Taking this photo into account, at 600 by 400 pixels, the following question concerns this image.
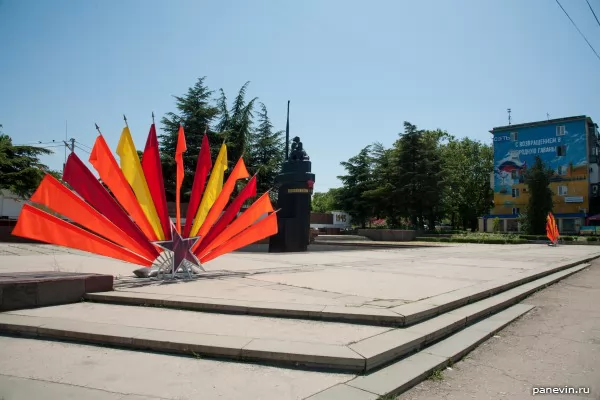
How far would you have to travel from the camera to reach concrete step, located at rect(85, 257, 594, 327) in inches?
214

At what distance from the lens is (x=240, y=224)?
402 inches

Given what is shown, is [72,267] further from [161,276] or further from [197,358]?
[197,358]

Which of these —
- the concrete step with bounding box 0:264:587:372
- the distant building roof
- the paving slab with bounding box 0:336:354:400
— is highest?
the distant building roof

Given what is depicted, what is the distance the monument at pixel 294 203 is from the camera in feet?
59.3

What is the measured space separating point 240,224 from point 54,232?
3.98m

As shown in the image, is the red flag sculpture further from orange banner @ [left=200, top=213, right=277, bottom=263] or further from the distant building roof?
the distant building roof

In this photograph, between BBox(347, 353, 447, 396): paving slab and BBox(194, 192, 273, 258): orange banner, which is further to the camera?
BBox(194, 192, 273, 258): orange banner

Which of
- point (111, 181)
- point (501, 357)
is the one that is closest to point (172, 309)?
point (111, 181)

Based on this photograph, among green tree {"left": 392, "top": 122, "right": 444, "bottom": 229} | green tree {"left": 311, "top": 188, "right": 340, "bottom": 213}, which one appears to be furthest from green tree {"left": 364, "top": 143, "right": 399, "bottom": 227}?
green tree {"left": 311, "top": 188, "right": 340, "bottom": 213}

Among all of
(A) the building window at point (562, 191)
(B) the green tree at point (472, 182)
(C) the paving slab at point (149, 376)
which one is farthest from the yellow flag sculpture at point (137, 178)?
(B) the green tree at point (472, 182)

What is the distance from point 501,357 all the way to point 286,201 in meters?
13.7

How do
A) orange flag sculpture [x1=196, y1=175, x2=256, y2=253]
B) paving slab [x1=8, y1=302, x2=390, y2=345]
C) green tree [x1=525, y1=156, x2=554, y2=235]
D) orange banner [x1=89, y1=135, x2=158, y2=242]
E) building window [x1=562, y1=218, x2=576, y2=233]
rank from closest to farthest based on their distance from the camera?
1. paving slab [x1=8, y1=302, x2=390, y2=345]
2. orange banner [x1=89, y1=135, x2=158, y2=242]
3. orange flag sculpture [x1=196, y1=175, x2=256, y2=253]
4. green tree [x1=525, y1=156, x2=554, y2=235]
5. building window [x1=562, y1=218, x2=576, y2=233]

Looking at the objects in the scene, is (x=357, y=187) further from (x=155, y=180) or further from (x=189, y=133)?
(x=155, y=180)
